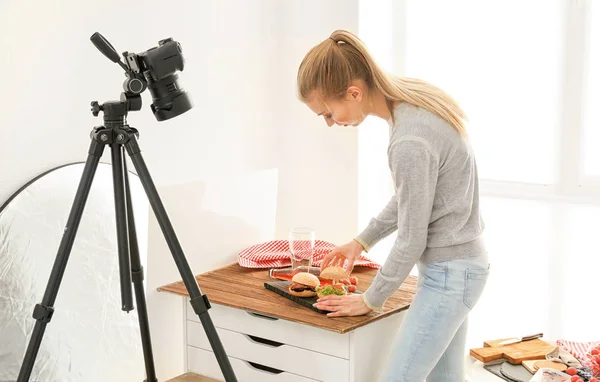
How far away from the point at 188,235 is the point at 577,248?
51.8 inches

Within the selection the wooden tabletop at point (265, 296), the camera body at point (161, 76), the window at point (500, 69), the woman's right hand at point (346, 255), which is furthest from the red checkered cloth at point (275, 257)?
the camera body at point (161, 76)

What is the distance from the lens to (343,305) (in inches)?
82.1

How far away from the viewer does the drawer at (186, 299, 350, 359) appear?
2.09 metres

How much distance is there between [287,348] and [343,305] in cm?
23

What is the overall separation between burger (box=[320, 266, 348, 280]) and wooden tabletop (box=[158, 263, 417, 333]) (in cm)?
10

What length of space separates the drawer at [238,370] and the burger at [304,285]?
231 mm

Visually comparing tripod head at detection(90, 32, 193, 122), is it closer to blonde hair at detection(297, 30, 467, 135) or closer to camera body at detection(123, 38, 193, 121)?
camera body at detection(123, 38, 193, 121)

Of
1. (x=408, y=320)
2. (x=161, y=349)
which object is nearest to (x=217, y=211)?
(x=161, y=349)

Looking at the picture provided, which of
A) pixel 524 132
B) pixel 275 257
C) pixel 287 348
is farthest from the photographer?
pixel 524 132

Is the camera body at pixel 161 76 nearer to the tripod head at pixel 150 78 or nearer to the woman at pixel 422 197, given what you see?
the tripod head at pixel 150 78

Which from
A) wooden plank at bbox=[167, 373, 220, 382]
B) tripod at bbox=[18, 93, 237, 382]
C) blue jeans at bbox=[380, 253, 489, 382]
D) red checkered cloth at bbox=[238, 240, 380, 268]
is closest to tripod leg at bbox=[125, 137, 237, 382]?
tripod at bbox=[18, 93, 237, 382]

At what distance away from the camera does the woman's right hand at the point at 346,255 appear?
2240mm

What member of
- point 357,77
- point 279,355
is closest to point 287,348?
point 279,355

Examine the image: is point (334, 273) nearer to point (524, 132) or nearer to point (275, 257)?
point (275, 257)
